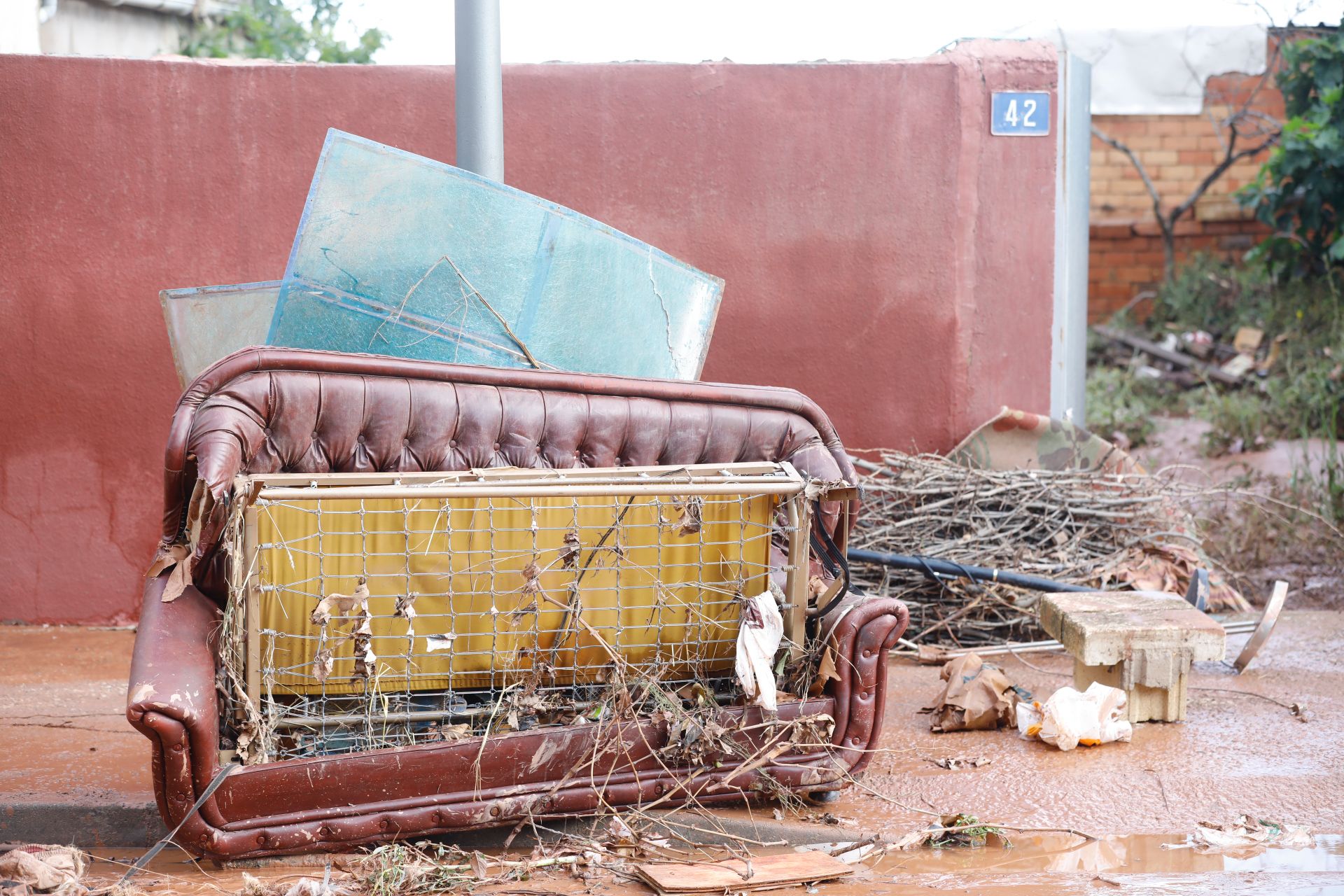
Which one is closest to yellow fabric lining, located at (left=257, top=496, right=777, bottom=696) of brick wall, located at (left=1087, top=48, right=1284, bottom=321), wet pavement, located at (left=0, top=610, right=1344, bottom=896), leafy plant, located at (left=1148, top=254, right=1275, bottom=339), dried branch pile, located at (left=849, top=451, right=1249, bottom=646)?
wet pavement, located at (left=0, top=610, right=1344, bottom=896)

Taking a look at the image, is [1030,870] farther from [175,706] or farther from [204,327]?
[204,327]

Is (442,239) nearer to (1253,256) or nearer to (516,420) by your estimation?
(516,420)

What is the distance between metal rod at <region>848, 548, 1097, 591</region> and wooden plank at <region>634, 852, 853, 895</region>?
2140 millimetres

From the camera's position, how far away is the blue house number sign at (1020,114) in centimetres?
547

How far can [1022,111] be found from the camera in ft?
18.0

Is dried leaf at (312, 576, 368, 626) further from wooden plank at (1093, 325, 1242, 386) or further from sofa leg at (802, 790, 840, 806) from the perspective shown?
wooden plank at (1093, 325, 1242, 386)


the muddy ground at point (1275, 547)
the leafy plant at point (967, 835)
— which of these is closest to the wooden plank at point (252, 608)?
the leafy plant at point (967, 835)

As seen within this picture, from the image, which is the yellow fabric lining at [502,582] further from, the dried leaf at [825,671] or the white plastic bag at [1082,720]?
the white plastic bag at [1082,720]

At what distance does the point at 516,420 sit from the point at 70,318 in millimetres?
2811

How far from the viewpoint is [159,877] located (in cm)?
287

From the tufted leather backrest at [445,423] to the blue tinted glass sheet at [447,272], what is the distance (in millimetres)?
378

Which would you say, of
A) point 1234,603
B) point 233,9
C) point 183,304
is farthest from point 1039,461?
point 233,9

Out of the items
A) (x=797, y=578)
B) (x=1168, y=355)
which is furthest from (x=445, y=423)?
(x=1168, y=355)

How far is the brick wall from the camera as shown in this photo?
11.3 m
